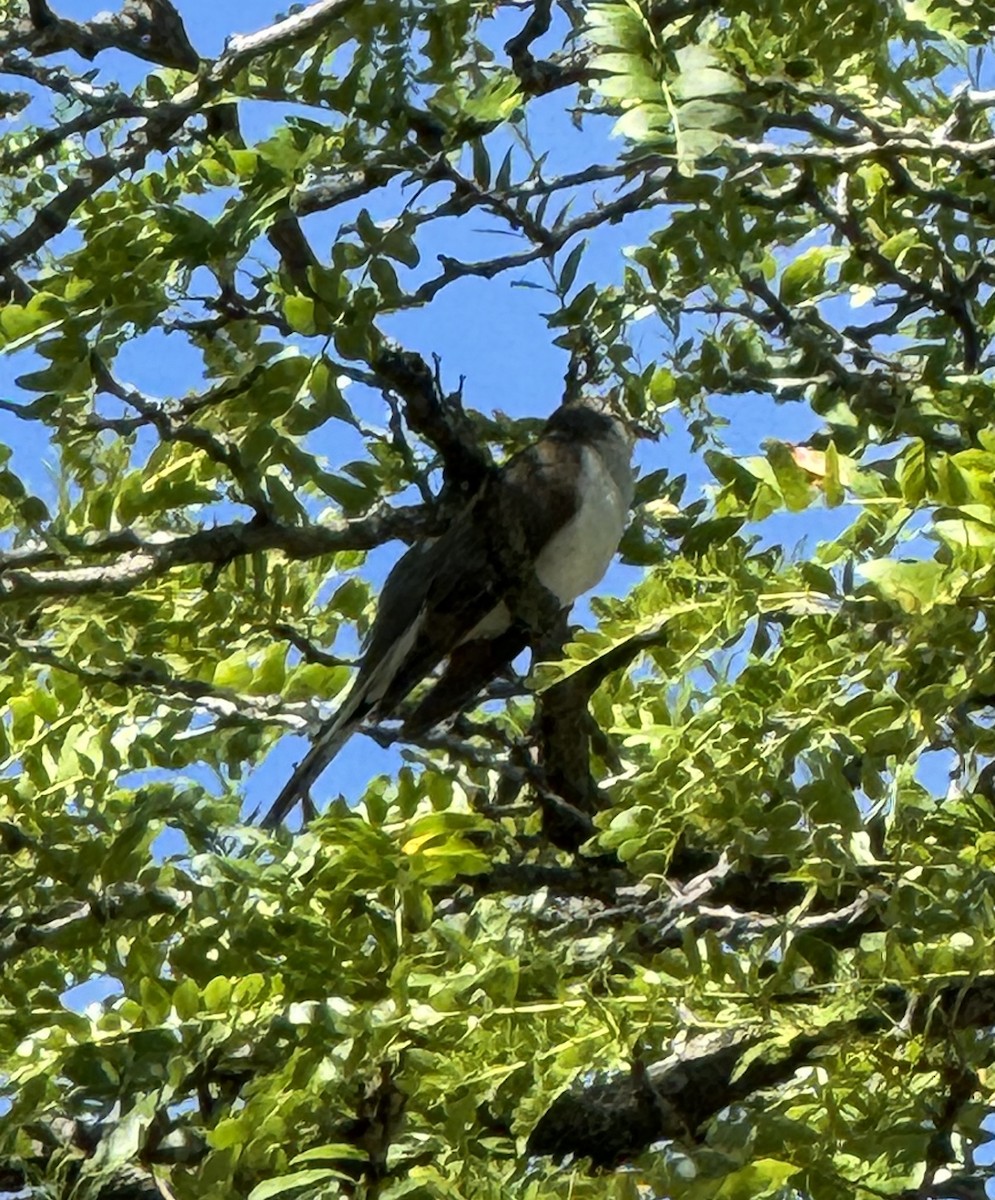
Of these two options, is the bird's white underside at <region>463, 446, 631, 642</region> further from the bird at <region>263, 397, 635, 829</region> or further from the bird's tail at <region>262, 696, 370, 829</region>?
the bird's tail at <region>262, 696, 370, 829</region>

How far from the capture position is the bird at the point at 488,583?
10.6 feet

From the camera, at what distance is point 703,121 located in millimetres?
1904

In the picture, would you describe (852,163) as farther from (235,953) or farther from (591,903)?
(235,953)

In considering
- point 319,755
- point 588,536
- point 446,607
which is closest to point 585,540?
point 588,536

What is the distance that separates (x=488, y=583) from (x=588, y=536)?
1.42 feet

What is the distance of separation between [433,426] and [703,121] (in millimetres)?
926

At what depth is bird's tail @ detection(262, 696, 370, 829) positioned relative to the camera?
3.33 m

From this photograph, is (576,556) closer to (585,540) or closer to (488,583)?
(585,540)

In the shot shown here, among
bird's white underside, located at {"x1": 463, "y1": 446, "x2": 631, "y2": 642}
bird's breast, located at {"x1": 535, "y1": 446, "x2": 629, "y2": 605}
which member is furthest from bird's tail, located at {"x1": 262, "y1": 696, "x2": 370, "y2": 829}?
bird's breast, located at {"x1": 535, "y1": 446, "x2": 629, "y2": 605}

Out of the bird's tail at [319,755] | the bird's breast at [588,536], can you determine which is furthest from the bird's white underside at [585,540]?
the bird's tail at [319,755]

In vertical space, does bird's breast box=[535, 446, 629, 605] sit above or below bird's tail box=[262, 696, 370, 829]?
above

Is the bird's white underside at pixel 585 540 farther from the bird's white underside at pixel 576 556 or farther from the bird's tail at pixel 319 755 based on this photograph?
the bird's tail at pixel 319 755

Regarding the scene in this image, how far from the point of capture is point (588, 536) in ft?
12.0

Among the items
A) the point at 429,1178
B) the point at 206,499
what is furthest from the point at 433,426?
the point at 429,1178
